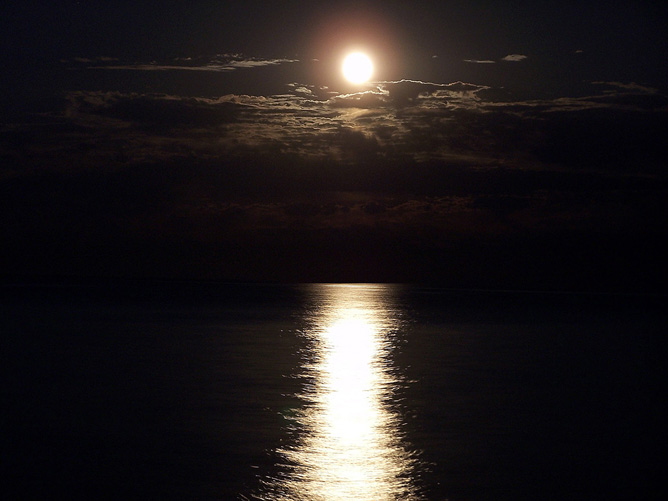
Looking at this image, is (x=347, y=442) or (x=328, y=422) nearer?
(x=347, y=442)

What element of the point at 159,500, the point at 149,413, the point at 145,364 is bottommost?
the point at 159,500

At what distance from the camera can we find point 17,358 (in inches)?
1533

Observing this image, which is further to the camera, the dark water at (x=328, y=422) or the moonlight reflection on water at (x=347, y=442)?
the dark water at (x=328, y=422)

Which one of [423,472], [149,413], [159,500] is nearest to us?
[159,500]

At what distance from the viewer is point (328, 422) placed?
2245 cm

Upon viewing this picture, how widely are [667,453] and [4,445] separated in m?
17.6

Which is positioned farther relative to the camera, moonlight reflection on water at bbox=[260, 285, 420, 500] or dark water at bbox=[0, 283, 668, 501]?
dark water at bbox=[0, 283, 668, 501]

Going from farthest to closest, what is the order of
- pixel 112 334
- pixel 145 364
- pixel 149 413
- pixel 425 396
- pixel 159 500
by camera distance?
pixel 112 334 < pixel 145 364 < pixel 425 396 < pixel 149 413 < pixel 159 500

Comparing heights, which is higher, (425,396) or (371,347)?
(371,347)

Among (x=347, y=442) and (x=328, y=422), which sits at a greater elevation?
(x=328, y=422)

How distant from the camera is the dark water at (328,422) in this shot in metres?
16.1

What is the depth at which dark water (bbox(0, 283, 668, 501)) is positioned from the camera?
16141mm

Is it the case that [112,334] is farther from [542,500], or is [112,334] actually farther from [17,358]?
[542,500]

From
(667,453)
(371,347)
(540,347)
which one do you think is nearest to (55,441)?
(667,453)
